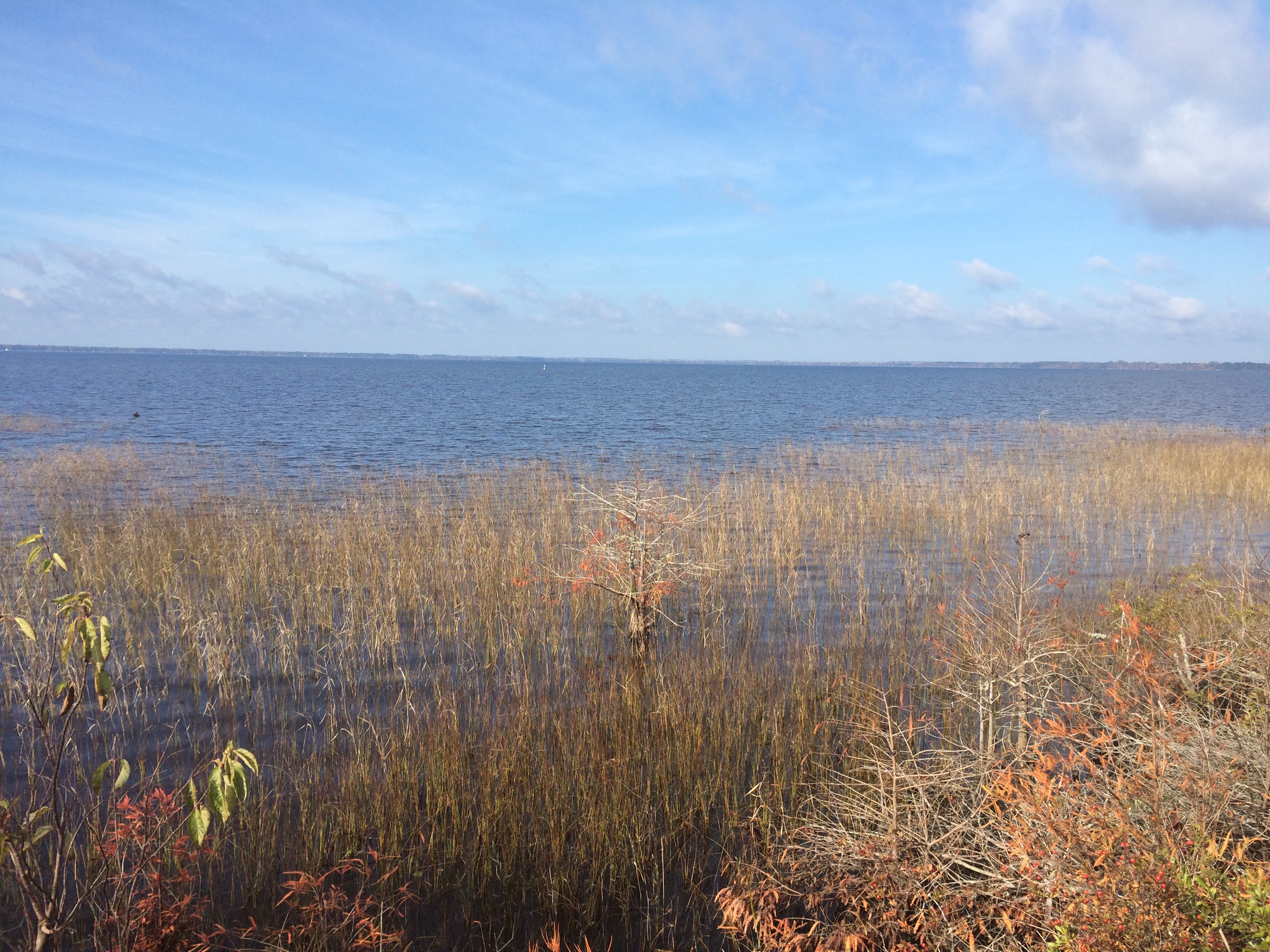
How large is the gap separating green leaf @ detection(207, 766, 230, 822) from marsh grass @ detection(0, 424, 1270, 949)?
2346mm

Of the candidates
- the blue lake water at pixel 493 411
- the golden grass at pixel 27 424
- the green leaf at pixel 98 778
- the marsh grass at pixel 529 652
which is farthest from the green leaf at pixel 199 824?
the golden grass at pixel 27 424

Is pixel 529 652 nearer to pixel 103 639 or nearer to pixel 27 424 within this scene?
pixel 103 639

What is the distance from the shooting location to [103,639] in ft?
8.48

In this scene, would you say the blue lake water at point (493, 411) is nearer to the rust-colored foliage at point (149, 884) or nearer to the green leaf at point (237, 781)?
the rust-colored foliage at point (149, 884)

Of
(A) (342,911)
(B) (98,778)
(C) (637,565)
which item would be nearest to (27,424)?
(C) (637,565)

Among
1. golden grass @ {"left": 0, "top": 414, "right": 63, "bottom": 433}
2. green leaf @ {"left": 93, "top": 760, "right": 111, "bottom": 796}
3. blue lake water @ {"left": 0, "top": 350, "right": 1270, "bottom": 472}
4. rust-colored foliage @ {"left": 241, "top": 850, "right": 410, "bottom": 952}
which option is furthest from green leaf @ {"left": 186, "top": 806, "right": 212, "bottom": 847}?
golden grass @ {"left": 0, "top": 414, "right": 63, "bottom": 433}

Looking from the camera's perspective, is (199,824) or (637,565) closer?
(199,824)

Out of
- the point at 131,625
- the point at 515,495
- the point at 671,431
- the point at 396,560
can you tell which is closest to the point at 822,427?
the point at 671,431

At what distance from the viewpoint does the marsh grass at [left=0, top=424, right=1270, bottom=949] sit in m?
4.94

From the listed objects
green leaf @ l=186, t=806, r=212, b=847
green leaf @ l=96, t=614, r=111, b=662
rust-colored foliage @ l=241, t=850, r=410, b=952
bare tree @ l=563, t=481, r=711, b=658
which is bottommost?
rust-colored foliage @ l=241, t=850, r=410, b=952

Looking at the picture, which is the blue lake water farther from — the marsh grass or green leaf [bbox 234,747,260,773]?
green leaf [bbox 234,747,260,773]

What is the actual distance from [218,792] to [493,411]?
2057 inches

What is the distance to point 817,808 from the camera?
17.1 ft

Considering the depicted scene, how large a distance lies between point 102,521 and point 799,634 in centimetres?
1234
